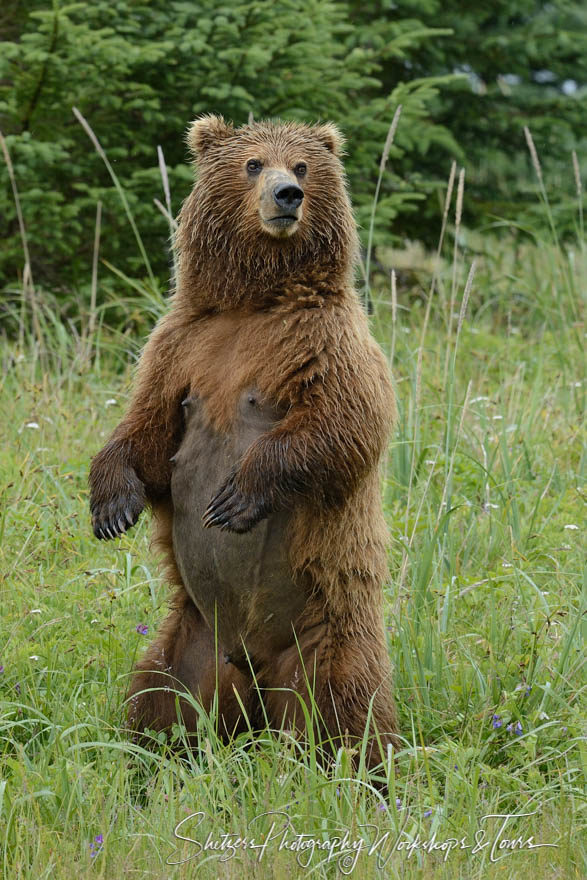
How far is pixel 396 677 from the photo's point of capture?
4051 mm

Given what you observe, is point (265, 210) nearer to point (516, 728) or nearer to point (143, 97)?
point (516, 728)

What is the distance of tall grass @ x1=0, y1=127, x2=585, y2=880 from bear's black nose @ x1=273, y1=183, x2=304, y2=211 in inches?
36.3

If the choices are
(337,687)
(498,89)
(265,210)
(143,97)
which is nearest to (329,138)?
(265,210)

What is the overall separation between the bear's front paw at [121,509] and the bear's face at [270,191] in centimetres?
82

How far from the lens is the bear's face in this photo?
3684 millimetres

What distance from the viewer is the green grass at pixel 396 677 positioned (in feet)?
9.95

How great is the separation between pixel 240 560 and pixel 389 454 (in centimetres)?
177

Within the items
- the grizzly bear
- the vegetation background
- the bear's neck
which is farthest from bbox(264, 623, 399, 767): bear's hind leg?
the bear's neck

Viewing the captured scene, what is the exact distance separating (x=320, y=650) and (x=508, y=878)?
0.98 meters

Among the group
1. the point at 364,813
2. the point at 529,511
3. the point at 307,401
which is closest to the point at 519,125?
the point at 529,511

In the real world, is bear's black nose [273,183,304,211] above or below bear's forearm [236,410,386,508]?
above

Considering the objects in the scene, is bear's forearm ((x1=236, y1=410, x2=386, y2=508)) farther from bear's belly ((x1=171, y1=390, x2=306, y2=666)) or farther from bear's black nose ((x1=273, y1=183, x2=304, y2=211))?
bear's black nose ((x1=273, y1=183, x2=304, y2=211))

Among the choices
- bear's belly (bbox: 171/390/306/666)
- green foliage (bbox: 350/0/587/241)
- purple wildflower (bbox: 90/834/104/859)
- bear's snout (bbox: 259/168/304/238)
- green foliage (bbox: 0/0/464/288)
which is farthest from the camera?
green foliage (bbox: 350/0/587/241)

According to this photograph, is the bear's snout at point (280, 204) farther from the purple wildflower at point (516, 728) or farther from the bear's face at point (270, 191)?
the purple wildflower at point (516, 728)
